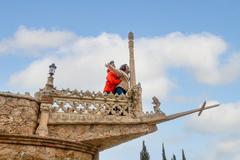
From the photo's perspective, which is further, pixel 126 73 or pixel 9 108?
pixel 126 73

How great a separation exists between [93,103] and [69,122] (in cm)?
97

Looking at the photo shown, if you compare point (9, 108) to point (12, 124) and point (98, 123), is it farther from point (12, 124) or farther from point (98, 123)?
point (98, 123)

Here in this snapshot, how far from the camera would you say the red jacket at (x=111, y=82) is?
33.8 ft

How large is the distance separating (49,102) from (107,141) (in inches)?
79.0

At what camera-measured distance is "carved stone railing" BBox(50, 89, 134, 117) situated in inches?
344

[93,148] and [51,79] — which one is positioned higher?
[51,79]

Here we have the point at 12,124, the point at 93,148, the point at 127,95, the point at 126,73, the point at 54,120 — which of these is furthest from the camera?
the point at 126,73

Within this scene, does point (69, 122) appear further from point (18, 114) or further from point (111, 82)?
point (111, 82)

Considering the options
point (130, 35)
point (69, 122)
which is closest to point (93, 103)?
point (69, 122)

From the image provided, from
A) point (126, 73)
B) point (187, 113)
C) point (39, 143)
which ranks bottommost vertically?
point (39, 143)

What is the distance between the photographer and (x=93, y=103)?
9.09 meters

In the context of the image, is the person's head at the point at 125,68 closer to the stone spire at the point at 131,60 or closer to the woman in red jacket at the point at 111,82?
the stone spire at the point at 131,60

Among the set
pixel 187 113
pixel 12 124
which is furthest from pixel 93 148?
pixel 187 113

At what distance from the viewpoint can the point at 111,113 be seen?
9211 mm
